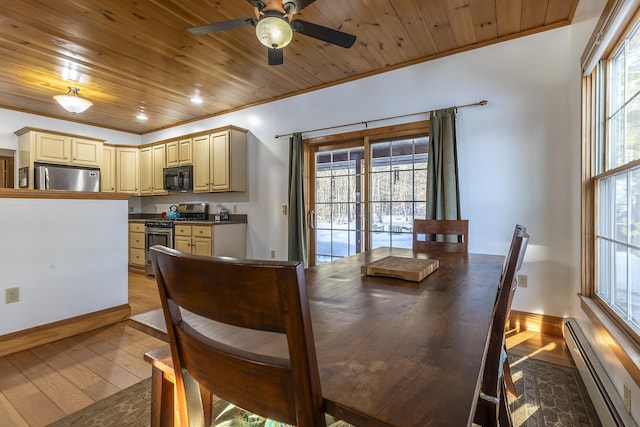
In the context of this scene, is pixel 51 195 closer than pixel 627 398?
No

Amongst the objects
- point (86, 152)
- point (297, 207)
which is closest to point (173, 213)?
point (86, 152)

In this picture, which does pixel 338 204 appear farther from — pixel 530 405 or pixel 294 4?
pixel 530 405

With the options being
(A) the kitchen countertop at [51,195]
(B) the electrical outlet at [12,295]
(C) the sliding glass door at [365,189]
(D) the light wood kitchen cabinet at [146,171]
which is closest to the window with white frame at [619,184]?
(C) the sliding glass door at [365,189]

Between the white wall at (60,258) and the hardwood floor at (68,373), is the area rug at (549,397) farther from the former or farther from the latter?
the white wall at (60,258)

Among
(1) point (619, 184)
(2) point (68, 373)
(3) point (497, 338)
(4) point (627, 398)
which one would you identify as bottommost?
(2) point (68, 373)

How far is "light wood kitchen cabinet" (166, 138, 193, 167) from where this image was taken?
496cm

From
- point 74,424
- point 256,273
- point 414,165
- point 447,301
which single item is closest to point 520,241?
point 447,301

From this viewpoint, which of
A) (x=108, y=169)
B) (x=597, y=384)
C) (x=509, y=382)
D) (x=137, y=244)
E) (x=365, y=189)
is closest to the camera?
Result: (x=597, y=384)

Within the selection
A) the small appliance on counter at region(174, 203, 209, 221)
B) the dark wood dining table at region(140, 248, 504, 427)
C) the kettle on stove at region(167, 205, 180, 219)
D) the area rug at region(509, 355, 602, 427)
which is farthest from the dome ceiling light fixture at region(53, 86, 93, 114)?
the area rug at region(509, 355, 602, 427)

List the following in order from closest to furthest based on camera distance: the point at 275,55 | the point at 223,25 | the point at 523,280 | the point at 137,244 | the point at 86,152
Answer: the point at 223,25 → the point at 275,55 → the point at 523,280 → the point at 86,152 → the point at 137,244

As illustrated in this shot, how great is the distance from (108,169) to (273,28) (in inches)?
203

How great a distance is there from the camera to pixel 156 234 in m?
4.87

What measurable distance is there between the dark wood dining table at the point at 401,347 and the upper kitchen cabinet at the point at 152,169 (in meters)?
5.10

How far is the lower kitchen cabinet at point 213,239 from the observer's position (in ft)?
13.9
